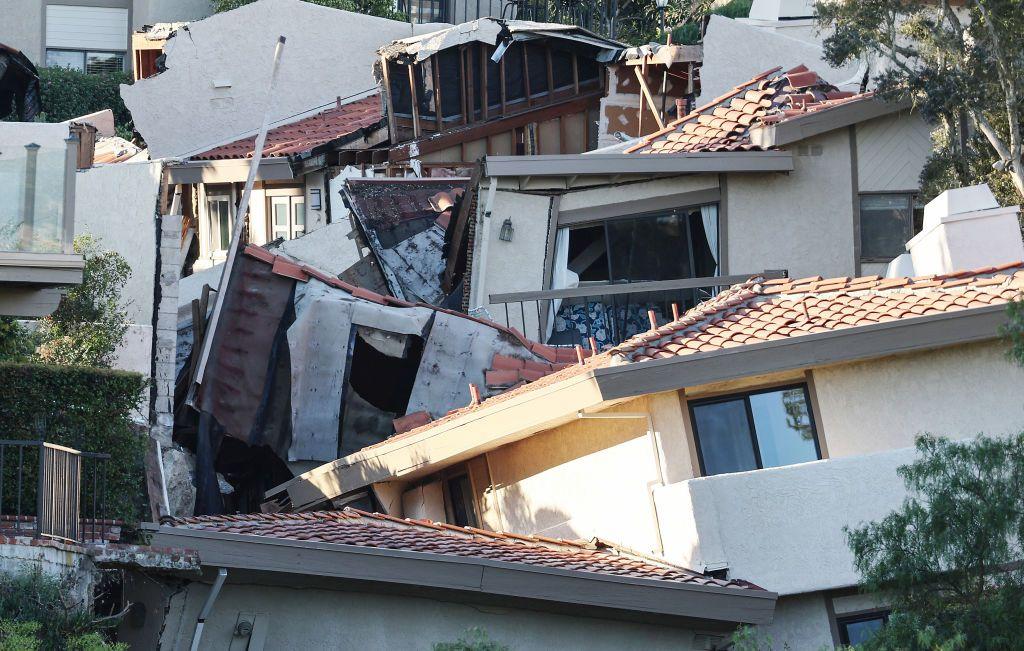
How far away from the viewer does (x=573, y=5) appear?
3941 cm

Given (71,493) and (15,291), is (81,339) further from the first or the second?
(71,493)

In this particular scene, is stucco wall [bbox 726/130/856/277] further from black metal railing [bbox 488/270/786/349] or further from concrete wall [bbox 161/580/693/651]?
concrete wall [bbox 161/580/693/651]

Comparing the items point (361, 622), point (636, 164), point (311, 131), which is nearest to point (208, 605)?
point (361, 622)

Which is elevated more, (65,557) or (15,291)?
(15,291)

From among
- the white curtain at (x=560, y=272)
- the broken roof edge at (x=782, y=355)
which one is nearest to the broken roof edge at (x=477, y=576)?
the broken roof edge at (x=782, y=355)

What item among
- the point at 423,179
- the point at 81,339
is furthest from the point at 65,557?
the point at 423,179

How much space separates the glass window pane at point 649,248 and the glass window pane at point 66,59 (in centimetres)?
2799

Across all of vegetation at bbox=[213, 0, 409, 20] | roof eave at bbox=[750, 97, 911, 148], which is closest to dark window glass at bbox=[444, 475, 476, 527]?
roof eave at bbox=[750, 97, 911, 148]

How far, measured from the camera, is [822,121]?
2425cm

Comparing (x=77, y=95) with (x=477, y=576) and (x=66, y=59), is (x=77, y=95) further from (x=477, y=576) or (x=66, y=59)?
(x=477, y=576)

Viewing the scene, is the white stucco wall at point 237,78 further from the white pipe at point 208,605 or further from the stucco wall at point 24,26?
the white pipe at point 208,605

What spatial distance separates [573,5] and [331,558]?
27476mm

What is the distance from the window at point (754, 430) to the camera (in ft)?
52.3

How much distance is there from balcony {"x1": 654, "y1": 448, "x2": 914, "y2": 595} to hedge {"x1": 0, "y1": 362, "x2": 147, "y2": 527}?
16.5 ft
